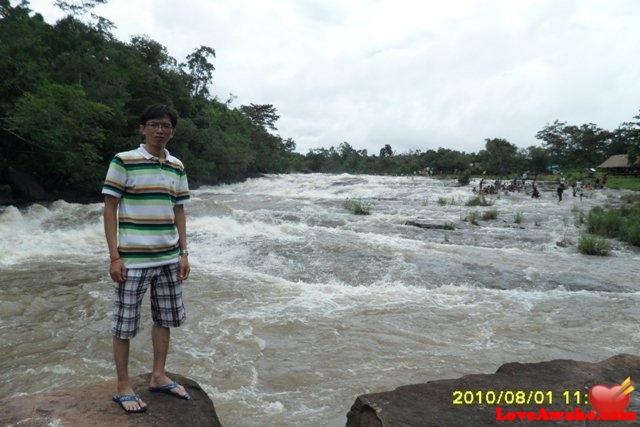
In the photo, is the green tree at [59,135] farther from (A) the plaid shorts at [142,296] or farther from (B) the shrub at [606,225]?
(B) the shrub at [606,225]

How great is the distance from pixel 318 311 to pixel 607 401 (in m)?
3.63

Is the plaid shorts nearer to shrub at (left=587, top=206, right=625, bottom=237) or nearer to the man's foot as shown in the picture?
the man's foot

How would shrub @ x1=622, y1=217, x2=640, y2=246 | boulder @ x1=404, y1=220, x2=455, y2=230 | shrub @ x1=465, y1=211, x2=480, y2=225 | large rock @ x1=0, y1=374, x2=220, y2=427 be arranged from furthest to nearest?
shrub @ x1=465, y1=211, x2=480, y2=225 < boulder @ x1=404, y1=220, x2=455, y2=230 < shrub @ x1=622, y1=217, x2=640, y2=246 < large rock @ x1=0, y1=374, x2=220, y2=427

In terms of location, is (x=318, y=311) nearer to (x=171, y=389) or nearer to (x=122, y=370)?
(x=171, y=389)

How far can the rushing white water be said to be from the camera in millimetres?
3670

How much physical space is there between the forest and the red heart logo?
15080 millimetres

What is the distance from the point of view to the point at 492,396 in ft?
7.92

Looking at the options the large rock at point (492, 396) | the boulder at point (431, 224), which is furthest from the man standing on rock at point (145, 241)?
the boulder at point (431, 224)

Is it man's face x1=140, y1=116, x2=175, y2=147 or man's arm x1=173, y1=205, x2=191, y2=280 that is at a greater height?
man's face x1=140, y1=116, x2=175, y2=147

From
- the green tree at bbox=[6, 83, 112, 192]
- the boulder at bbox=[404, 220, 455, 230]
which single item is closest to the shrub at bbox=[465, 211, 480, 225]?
the boulder at bbox=[404, 220, 455, 230]

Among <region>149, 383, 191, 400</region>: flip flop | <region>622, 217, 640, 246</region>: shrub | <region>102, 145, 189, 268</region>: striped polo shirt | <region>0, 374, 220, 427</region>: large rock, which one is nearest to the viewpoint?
<region>0, 374, 220, 427</region>: large rock

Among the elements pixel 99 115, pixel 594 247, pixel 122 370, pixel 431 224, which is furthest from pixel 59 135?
pixel 594 247

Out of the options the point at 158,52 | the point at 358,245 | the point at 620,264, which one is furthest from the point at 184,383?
the point at 158,52

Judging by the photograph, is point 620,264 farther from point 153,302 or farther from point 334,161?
point 334,161
